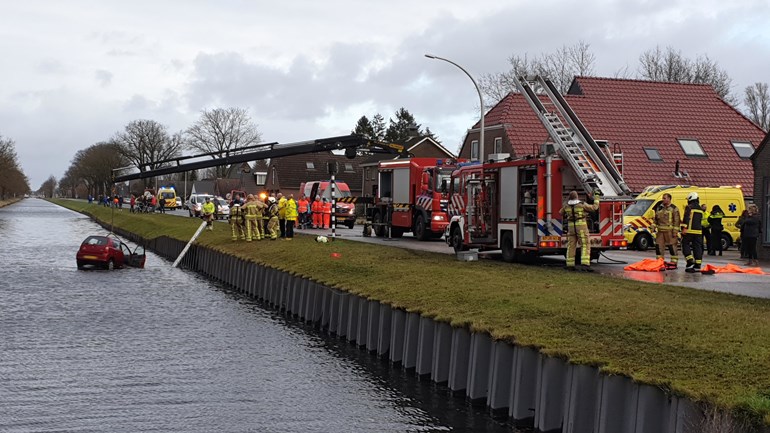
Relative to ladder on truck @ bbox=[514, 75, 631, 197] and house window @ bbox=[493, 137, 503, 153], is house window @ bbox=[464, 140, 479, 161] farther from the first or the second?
ladder on truck @ bbox=[514, 75, 631, 197]

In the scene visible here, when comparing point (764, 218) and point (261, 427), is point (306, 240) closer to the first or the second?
point (764, 218)

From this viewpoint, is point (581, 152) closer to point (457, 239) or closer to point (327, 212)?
point (457, 239)

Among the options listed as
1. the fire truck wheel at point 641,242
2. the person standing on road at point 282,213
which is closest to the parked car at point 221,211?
the person standing on road at point 282,213

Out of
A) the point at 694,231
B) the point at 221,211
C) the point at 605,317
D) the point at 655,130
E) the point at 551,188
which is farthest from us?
the point at 221,211

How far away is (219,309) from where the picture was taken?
27422mm

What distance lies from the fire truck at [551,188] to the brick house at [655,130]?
25578 millimetres

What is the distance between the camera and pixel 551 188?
22.7 metres

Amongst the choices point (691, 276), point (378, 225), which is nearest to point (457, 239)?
point (691, 276)

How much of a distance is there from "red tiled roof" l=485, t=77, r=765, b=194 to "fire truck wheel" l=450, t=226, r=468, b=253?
2327 cm

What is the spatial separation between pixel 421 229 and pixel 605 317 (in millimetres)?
23275

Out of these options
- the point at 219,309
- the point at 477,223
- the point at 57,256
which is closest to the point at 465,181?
the point at 477,223

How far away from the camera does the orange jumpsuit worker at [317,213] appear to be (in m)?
51.2

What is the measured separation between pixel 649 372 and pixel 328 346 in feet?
37.2

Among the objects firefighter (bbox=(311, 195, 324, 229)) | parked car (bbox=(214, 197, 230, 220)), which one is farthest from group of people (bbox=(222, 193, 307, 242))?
parked car (bbox=(214, 197, 230, 220))
